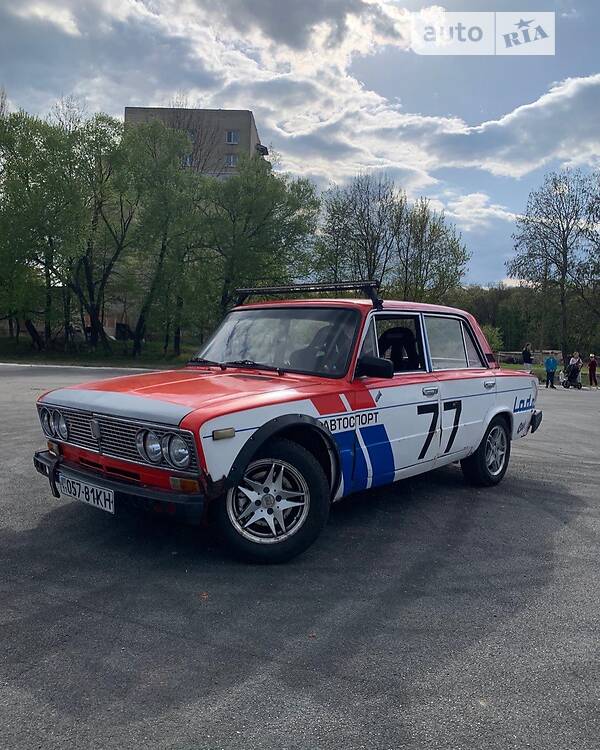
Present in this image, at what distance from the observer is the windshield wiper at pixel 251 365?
16.4 ft

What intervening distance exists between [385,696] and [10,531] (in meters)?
3.34

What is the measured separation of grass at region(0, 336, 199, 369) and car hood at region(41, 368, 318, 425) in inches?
1211

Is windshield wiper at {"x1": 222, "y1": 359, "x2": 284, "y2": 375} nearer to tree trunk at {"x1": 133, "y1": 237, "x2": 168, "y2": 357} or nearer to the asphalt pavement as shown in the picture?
the asphalt pavement

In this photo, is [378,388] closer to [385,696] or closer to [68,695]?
[385,696]

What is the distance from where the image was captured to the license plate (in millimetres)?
4129

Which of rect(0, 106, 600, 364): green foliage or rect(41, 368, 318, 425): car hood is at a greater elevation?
rect(0, 106, 600, 364): green foliage

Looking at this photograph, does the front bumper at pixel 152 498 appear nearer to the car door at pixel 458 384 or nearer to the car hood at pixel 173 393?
the car hood at pixel 173 393

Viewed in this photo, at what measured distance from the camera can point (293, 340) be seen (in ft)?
17.1

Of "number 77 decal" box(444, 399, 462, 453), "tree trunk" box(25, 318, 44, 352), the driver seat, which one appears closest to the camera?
the driver seat

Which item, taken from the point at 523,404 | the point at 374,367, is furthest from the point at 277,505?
the point at 523,404

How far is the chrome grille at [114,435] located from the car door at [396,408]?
1471 mm

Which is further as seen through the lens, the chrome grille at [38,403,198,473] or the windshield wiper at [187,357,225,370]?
the windshield wiper at [187,357,225,370]

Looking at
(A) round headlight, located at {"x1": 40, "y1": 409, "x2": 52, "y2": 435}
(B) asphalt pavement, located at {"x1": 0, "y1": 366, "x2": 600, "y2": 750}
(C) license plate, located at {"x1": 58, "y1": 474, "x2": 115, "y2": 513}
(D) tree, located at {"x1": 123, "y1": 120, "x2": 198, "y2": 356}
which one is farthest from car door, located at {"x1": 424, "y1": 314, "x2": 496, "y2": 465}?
(D) tree, located at {"x1": 123, "y1": 120, "x2": 198, "y2": 356}

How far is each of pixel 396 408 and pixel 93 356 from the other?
37675 mm
